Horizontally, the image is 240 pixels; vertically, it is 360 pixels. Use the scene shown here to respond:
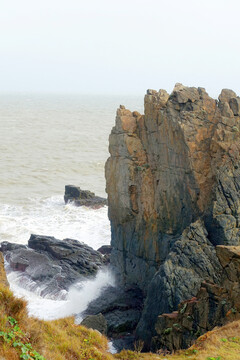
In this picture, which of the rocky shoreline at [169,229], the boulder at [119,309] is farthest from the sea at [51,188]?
the rocky shoreline at [169,229]

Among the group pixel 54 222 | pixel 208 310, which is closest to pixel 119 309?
pixel 208 310

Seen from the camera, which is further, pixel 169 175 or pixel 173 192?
pixel 169 175

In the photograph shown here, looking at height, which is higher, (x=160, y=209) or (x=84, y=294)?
(x=160, y=209)

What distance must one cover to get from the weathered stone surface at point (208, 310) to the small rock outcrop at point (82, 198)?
30880mm

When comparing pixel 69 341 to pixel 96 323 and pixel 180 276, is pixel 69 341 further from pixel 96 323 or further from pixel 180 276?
pixel 180 276

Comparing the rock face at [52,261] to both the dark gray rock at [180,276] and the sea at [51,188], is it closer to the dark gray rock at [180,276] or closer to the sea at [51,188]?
the sea at [51,188]

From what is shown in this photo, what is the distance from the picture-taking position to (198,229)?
23.2 metres

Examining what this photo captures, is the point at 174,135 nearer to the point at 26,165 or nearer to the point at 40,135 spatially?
the point at 26,165

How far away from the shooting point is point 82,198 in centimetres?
5138

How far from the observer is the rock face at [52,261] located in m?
30.5

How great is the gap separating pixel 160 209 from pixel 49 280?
9512 millimetres

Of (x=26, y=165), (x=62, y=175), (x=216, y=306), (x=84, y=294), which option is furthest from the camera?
(x=26, y=165)

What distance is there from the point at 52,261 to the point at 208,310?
16951 mm

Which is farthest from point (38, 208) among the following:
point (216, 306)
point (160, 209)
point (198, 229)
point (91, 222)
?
point (216, 306)
